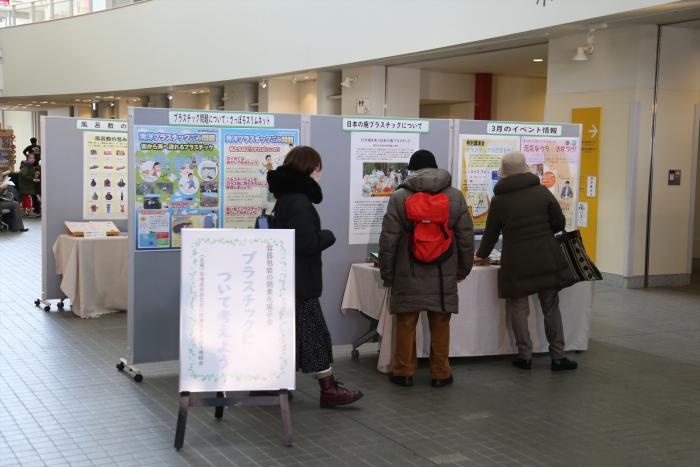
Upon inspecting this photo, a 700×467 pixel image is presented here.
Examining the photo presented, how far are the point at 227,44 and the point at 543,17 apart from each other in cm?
942

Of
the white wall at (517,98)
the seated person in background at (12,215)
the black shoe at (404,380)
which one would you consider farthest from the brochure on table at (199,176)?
the seated person in background at (12,215)

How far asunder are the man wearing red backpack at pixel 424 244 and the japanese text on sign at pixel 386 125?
774 millimetres

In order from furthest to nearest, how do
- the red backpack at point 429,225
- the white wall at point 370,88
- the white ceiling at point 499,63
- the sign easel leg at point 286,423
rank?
the white wall at point 370,88 → the white ceiling at point 499,63 → the red backpack at point 429,225 → the sign easel leg at point 286,423

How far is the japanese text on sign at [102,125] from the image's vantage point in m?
8.10

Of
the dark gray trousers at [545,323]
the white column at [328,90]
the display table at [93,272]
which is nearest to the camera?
the dark gray trousers at [545,323]

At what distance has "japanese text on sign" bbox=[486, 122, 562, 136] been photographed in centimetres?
657

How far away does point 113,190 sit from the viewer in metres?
8.34

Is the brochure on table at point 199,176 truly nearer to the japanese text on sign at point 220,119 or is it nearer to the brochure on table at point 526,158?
the japanese text on sign at point 220,119

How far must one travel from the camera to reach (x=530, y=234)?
585 centimetres

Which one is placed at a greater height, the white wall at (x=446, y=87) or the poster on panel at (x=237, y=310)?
the white wall at (x=446, y=87)

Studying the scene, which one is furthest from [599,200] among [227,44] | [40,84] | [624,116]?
[40,84]

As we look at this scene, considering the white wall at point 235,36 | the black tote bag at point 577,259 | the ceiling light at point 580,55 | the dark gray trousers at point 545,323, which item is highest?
the white wall at point 235,36

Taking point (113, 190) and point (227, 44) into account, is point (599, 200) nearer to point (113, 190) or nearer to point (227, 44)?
point (113, 190)

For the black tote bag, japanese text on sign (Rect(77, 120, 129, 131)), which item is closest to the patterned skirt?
the black tote bag
